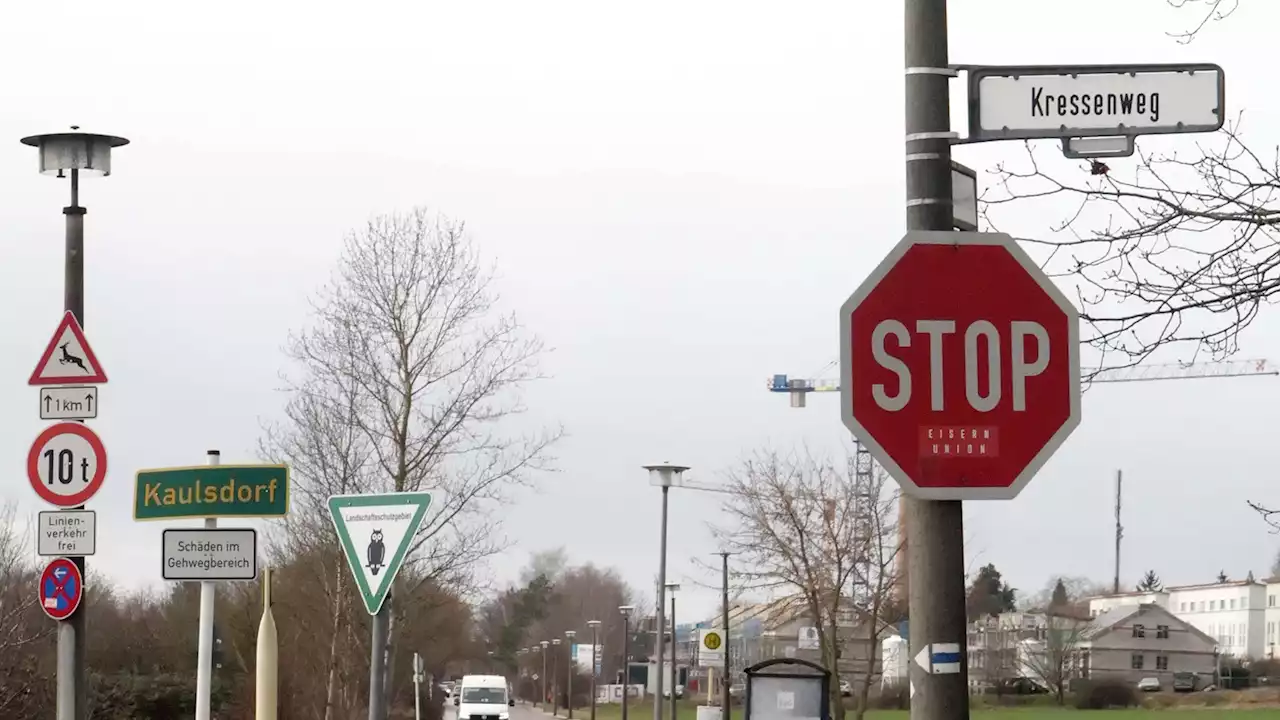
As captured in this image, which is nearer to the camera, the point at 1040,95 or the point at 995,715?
the point at 1040,95

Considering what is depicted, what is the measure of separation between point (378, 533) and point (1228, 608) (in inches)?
5573

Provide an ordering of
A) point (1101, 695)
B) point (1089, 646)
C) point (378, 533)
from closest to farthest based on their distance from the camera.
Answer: point (378, 533)
point (1101, 695)
point (1089, 646)

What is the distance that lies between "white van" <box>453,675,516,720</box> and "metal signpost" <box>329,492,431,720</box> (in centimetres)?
5839

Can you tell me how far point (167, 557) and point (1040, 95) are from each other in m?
8.80

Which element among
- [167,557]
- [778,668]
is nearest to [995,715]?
[778,668]

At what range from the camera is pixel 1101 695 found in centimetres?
10250

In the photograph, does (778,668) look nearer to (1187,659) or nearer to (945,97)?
(945,97)

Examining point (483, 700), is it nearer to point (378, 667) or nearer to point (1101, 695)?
point (1101, 695)

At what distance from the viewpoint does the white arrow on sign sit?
5.57 meters

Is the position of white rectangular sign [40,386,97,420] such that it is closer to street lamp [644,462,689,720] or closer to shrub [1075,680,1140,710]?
street lamp [644,462,689,720]

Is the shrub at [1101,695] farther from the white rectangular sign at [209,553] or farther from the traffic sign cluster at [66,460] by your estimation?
the traffic sign cluster at [66,460]

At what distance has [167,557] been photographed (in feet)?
42.4

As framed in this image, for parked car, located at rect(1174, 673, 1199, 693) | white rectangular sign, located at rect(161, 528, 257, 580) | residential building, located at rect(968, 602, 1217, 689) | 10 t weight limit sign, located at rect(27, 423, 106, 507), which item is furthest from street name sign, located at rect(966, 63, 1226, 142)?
parked car, located at rect(1174, 673, 1199, 693)

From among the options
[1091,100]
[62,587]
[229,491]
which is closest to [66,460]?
[62,587]
